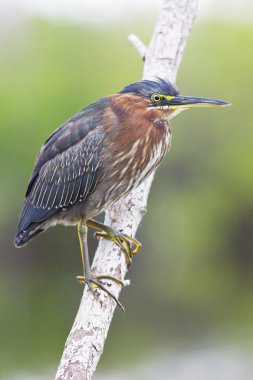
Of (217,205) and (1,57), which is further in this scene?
(1,57)

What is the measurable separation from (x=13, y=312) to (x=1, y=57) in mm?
4433

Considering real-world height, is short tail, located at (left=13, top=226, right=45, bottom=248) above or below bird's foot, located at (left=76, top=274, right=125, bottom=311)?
above

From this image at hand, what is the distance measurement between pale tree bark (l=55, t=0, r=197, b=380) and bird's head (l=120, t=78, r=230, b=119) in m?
0.26

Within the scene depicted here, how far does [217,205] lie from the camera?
10148mm

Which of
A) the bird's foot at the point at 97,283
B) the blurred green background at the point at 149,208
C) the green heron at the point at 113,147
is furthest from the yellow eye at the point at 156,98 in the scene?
the blurred green background at the point at 149,208

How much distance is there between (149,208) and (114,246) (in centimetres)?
565

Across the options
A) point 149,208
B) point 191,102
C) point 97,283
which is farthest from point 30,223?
point 149,208

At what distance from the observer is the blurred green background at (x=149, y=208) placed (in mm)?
8117

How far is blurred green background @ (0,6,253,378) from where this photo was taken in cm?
812

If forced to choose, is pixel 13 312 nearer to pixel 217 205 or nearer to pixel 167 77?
pixel 217 205

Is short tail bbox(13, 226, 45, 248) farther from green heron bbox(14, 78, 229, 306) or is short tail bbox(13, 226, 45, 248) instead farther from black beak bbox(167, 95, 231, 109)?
black beak bbox(167, 95, 231, 109)

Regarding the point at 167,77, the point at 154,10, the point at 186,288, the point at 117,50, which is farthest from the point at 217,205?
the point at 167,77

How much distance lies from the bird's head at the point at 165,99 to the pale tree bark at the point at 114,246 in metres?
0.26

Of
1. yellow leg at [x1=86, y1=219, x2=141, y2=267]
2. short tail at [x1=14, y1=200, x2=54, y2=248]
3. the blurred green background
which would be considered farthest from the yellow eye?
the blurred green background
